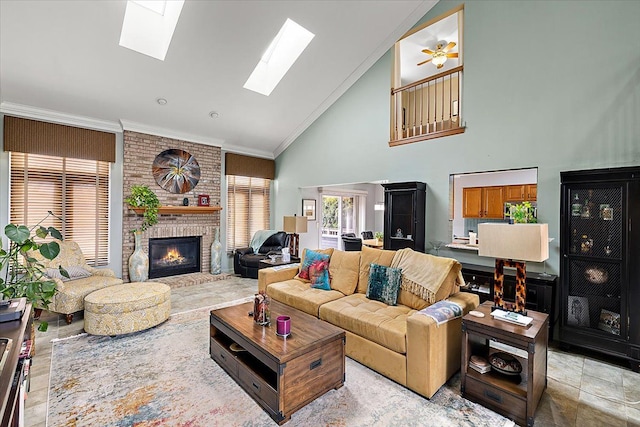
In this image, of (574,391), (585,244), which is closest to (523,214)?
(585,244)

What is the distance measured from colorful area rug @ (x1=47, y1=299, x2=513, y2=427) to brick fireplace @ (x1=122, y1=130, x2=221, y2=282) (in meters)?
2.79

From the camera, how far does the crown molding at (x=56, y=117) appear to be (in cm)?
425

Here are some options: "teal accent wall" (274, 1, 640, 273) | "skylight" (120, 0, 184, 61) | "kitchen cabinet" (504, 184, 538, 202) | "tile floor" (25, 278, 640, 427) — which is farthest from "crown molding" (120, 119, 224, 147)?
"kitchen cabinet" (504, 184, 538, 202)

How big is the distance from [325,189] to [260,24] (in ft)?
14.0

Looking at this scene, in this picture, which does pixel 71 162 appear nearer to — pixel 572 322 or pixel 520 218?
pixel 520 218

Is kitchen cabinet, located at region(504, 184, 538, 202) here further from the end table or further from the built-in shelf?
the built-in shelf

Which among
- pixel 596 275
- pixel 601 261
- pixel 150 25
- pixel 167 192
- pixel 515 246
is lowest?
pixel 596 275

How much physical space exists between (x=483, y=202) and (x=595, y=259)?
3224 millimetres

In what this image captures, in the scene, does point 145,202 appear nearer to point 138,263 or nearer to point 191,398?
point 138,263

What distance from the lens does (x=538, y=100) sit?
339 cm

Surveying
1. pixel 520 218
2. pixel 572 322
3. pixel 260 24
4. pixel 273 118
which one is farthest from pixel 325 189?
pixel 572 322

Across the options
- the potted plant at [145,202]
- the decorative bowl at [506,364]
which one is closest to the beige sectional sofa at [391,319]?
the decorative bowl at [506,364]

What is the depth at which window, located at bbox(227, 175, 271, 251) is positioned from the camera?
22.0 feet

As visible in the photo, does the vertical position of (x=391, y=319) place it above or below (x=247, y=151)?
below
